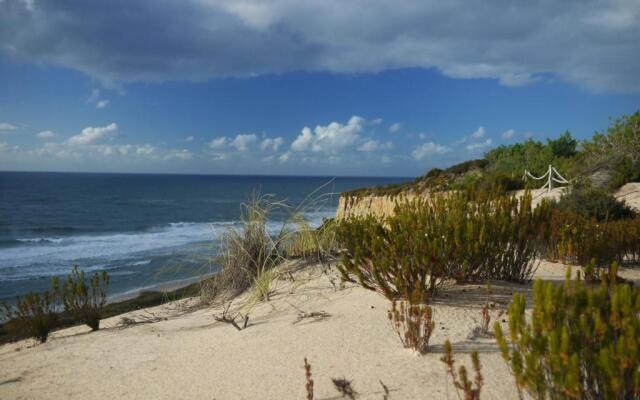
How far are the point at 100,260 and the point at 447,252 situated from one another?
67.0 feet

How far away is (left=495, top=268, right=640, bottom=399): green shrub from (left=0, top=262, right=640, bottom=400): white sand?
2.47 feet

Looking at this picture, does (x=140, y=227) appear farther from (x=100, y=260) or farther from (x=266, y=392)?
(x=266, y=392)

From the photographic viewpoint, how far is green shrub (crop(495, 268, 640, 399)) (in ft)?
6.98

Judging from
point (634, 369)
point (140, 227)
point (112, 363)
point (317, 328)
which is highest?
point (634, 369)

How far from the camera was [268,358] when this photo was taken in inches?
151

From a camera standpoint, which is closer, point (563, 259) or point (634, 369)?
point (634, 369)

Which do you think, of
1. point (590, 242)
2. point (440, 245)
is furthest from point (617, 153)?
point (440, 245)

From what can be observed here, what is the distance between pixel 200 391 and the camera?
3.43m

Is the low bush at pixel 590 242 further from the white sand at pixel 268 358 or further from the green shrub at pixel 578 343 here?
the green shrub at pixel 578 343

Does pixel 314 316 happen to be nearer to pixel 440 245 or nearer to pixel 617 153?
pixel 440 245

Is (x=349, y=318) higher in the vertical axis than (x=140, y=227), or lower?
higher

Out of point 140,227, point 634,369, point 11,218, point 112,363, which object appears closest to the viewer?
point 634,369

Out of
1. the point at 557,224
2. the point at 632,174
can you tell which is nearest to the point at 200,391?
the point at 557,224

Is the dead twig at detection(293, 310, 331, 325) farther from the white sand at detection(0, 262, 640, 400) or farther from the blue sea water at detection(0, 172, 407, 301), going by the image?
the blue sea water at detection(0, 172, 407, 301)
